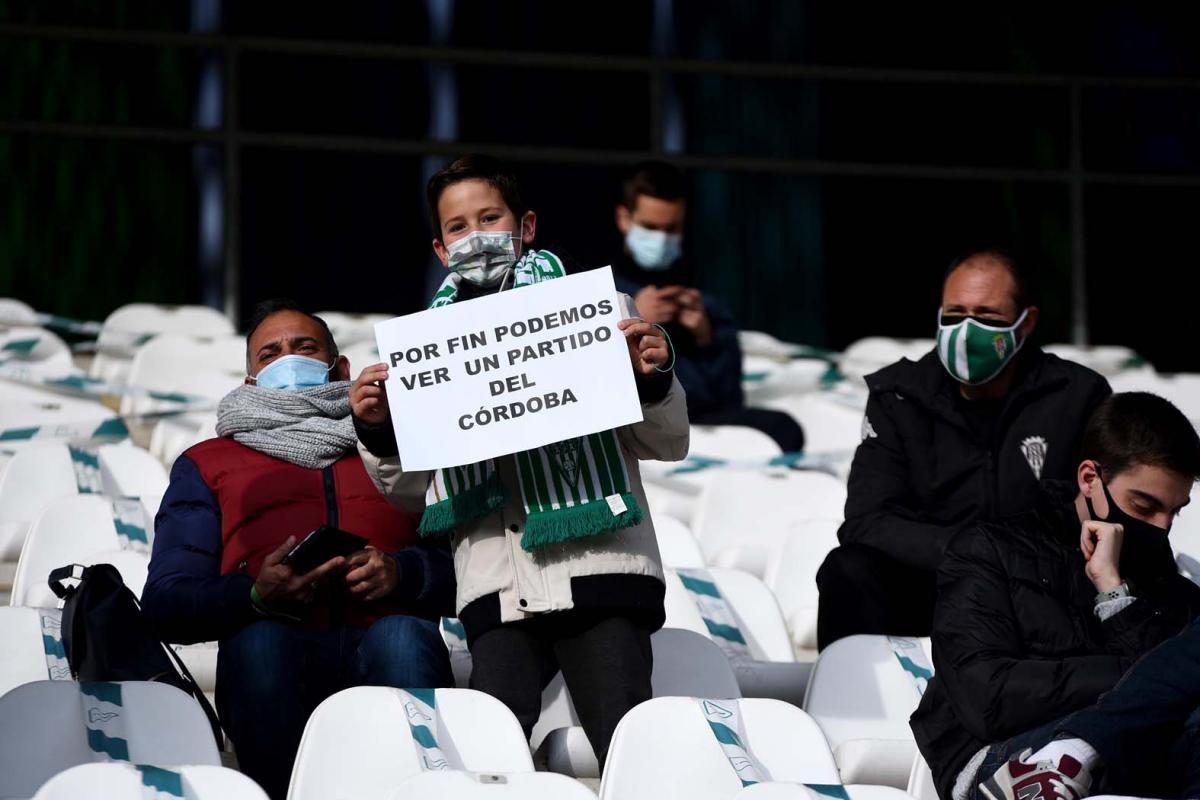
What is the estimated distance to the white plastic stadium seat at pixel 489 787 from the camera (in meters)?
3.10

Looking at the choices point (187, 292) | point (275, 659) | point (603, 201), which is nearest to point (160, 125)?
point (187, 292)

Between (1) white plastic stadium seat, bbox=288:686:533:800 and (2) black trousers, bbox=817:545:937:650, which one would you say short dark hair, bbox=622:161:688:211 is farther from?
(1) white plastic stadium seat, bbox=288:686:533:800

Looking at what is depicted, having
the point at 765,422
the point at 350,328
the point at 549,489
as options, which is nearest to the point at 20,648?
the point at 549,489

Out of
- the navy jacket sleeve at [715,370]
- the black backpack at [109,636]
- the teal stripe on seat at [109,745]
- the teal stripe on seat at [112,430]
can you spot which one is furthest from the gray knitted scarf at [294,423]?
the navy jacket sleeve at [715,370]

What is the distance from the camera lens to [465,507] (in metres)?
3.91

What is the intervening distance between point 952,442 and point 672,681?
3.58ft

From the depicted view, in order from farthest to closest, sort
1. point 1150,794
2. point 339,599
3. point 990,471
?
point 990,471, point 339,599, point 1150,794

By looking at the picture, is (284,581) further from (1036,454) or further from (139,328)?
(139,328)

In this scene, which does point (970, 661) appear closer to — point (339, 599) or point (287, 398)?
point (339, 599)

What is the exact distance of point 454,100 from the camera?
9.09m

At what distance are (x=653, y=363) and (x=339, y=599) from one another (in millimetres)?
827

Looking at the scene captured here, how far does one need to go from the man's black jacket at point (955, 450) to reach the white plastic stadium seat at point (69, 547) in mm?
1691

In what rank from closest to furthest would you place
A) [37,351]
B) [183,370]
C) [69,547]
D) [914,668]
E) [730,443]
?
[914,668] → [69,547] → [730,443] → [183,370] → [37,351]

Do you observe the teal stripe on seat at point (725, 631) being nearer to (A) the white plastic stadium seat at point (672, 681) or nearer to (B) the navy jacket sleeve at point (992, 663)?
(A) the white plastic stadium seat at point (672, 681)
